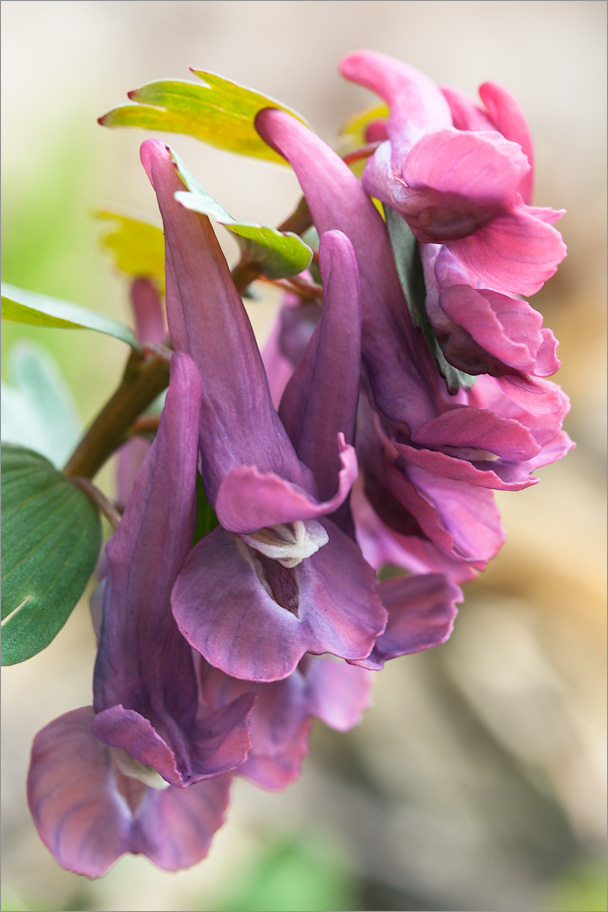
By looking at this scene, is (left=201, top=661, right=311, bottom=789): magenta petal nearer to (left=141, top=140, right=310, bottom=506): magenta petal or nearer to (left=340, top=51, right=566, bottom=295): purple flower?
(left=141, top=140, right=310, bottom=506): magenta petal

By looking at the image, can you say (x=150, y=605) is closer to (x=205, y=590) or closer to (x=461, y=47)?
(x=205, y=590)

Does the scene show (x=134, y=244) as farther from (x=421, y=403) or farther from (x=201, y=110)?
(x=421, y=403)

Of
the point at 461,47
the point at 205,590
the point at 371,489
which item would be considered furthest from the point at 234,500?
the point at 461,47

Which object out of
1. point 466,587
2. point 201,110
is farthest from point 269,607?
point 466,587

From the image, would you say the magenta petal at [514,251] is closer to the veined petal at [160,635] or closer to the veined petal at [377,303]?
the veined petal at [377,303]

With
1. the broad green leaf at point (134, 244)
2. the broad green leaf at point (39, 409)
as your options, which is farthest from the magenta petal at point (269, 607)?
the broad green leaf at point (39, 409)

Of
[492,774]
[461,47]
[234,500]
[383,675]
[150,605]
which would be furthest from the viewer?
[461,47]

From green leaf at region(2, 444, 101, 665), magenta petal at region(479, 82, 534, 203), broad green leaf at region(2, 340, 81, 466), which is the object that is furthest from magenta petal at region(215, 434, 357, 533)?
broad green leaf at region(2, 340, 81, 466)
